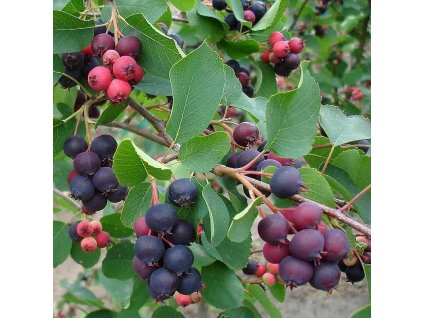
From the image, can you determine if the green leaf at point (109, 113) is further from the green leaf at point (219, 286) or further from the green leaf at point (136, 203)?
the green leaf at point (219, 286)

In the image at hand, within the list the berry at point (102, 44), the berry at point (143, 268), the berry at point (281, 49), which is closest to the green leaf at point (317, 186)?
the berry at point (143, 268)

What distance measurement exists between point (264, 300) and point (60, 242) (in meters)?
0.47

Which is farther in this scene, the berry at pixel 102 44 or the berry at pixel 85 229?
the berry at pixel 85 229

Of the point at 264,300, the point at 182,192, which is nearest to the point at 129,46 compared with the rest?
the point at 182,192

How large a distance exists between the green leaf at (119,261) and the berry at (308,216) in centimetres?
62

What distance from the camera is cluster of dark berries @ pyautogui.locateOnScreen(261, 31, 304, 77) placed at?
114 cm

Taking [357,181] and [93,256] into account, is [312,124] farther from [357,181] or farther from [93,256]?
[93,256]

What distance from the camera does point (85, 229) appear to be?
1.12m

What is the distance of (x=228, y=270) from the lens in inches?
42.6

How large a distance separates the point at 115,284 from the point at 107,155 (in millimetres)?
1100

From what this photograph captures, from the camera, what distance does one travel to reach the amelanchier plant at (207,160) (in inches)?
25.9

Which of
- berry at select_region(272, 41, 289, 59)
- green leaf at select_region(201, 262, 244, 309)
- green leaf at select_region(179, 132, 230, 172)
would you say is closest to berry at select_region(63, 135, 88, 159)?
green leaf at select_region(179, 132, 230, 172)
